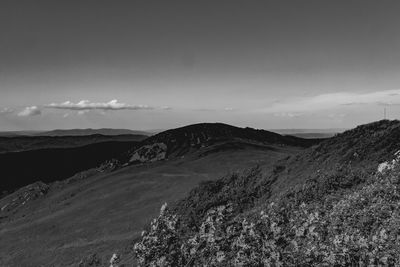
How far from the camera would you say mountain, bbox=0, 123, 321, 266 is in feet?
189

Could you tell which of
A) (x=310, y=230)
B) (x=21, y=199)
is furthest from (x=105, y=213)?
(x=21, y=199)

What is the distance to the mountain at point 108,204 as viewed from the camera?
57500 mm

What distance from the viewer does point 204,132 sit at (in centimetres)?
16975

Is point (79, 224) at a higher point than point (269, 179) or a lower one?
lower

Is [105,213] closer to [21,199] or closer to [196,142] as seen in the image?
[196,142]

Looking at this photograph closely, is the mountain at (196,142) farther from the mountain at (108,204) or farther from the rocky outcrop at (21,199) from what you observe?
the rocky outcrop at (21,199)

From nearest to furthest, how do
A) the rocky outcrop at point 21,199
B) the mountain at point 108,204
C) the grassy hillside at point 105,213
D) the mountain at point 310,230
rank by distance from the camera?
the mountain at point 310,230
the grassy hillside at point 105,213
the mountain at point 108,204
the rocky outcrop at point 21,199

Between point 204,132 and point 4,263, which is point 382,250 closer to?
point 4,263

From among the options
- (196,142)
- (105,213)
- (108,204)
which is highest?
(196,142)

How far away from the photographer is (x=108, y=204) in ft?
267

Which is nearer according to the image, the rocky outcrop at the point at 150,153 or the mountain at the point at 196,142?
the mountain at the point at 196,142

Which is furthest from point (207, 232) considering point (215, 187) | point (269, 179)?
point (215, 187)

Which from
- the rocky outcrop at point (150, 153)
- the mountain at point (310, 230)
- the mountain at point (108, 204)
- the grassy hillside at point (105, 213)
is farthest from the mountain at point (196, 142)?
the mountain at point (310, 230)

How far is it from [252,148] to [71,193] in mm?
57478
